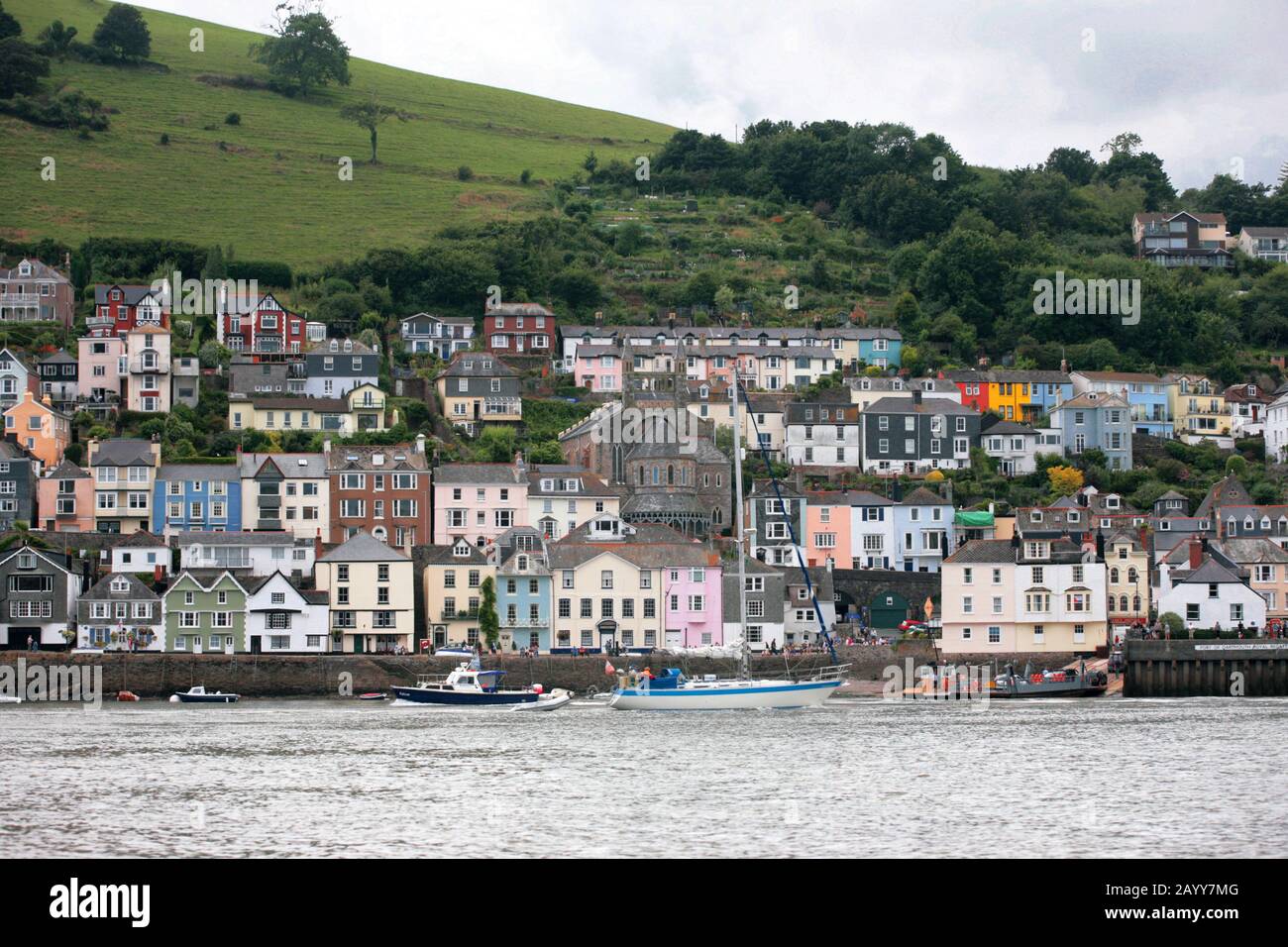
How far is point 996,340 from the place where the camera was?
14350cm

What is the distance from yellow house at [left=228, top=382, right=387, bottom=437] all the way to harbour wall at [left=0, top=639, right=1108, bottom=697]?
29.6 m

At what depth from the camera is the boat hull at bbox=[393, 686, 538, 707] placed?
253 ft

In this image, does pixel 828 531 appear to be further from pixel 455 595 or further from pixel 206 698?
pixel 206 698

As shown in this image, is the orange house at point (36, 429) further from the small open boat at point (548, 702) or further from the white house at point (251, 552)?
the small open boat at point (548, 702)

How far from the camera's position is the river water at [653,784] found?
121 feet

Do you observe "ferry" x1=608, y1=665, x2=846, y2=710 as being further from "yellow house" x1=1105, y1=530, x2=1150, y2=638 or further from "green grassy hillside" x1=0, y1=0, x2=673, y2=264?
"green grassy hillside" x1=0, y1=0, x2=673, y2=264

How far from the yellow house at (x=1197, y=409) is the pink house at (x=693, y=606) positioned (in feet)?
169

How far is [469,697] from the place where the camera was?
77500 millimetres

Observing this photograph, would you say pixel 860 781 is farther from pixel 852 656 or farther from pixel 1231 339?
pixel 1231 339

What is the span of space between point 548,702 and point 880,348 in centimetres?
6328

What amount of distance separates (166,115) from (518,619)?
4978 inches
